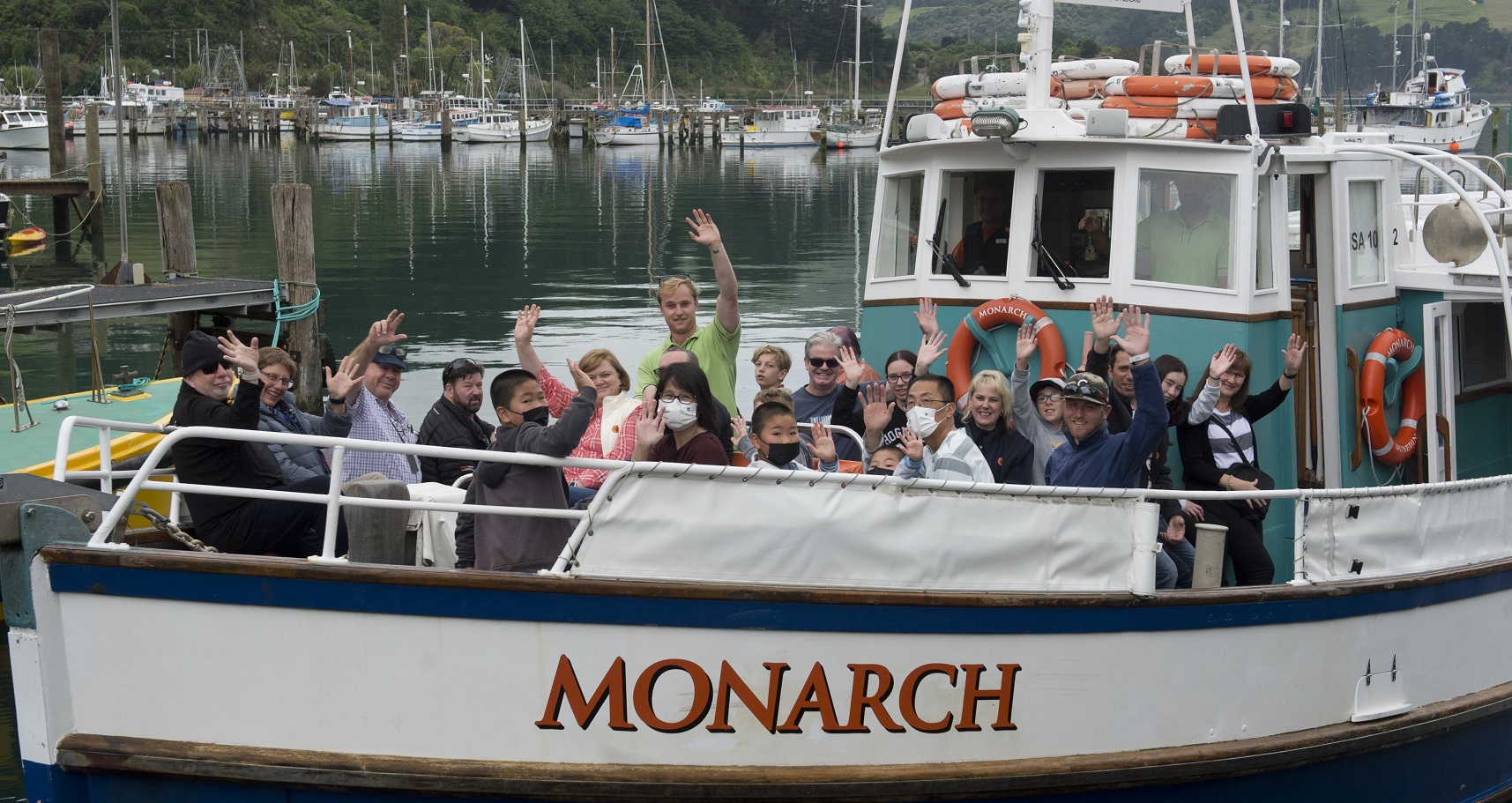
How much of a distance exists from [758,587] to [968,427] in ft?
6.03

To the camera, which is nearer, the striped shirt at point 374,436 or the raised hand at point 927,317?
the striped shirt at point 374,436

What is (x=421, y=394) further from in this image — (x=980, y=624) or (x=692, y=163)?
(x=692, y=163)

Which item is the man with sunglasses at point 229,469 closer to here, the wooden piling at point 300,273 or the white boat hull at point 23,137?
the wooden piling at point 300,273

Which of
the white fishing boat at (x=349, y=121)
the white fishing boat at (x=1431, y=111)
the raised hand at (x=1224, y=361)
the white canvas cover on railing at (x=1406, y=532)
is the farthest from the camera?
the white fishing boat at (x=349, y=121)

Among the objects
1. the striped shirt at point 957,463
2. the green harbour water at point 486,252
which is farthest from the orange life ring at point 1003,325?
the green harbour water at point 486,252

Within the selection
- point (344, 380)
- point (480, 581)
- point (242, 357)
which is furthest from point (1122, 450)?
point (344, 380)

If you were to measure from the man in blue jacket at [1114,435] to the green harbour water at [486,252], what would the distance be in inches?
242

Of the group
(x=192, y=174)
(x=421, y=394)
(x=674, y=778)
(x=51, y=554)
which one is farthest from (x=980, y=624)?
(x=192, y=174)

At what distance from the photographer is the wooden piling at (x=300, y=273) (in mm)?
15336

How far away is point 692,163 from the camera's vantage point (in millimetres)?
72688

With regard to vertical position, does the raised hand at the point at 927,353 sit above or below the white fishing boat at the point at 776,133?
below

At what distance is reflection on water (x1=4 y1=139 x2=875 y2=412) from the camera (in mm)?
22156

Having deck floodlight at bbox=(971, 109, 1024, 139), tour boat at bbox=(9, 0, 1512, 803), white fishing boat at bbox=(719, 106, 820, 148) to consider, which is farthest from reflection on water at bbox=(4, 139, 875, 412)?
white fishing boat at bbox=(719, 106, 820, 148)

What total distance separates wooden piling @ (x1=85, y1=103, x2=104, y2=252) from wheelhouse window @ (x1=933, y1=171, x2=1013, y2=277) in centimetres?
2368
